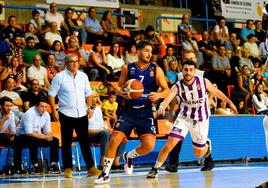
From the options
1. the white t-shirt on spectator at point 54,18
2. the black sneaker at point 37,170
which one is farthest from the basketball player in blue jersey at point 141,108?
the white t-shirt on spectator at point 54,18

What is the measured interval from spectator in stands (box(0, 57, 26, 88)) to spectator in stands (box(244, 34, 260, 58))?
880 centimetres

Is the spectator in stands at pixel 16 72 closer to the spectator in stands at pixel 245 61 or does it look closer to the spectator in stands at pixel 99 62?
the spectator in stands at pixel 99 62

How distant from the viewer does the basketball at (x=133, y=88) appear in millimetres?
10555

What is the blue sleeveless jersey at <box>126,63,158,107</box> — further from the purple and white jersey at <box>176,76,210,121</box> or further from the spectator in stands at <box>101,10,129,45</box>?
the spectator in stands at <box>101,10,129,45</box>

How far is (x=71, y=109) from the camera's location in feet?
41.5

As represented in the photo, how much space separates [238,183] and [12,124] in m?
6.41

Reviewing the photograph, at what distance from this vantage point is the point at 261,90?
1962 cm

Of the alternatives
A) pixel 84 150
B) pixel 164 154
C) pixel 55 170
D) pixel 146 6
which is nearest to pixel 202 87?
pixel 164 154

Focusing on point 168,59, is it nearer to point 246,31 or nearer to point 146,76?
point 246,31

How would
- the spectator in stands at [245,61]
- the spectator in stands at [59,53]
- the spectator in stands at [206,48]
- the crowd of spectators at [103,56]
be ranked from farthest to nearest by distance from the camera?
the spectator in stands at [245,61] → the spectator in stands at [206,48] → the spectator in stands at [59,53] → the crowd of spectators at [103,56]

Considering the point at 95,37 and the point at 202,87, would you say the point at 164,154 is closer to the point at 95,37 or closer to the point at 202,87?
the point at 202,87

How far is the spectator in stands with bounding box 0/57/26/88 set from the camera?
15.9 metres

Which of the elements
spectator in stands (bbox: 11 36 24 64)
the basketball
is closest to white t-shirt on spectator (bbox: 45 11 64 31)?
spectator in stands (bbox: 11 36 24 64)

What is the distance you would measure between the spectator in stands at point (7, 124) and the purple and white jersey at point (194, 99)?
413 cm
